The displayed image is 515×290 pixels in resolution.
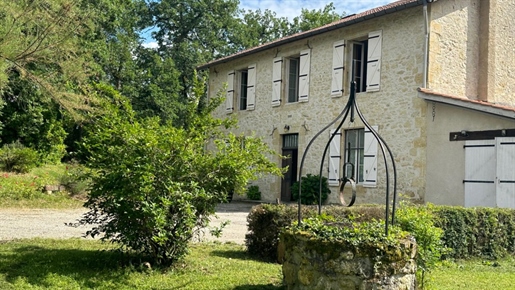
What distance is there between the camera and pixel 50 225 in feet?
31.6

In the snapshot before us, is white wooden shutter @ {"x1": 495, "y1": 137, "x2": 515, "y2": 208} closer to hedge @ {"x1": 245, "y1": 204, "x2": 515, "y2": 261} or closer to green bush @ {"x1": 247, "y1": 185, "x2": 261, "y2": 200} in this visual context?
hedge @ {"x1": 245, "y1": 204, "x2": 515, "y2": 261}

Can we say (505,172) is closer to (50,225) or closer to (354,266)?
(354,266)

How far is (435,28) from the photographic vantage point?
11.8 metres

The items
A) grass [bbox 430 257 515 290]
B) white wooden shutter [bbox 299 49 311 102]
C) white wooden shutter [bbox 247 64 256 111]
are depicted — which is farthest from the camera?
white wooden shutter [bbox 247 64 256 111]

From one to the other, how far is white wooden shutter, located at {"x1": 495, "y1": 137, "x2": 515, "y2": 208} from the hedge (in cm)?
214

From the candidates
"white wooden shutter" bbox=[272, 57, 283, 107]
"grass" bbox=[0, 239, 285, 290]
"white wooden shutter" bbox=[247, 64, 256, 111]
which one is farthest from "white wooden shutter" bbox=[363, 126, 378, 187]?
"grass" bbox=[0, 239, 285, 290]

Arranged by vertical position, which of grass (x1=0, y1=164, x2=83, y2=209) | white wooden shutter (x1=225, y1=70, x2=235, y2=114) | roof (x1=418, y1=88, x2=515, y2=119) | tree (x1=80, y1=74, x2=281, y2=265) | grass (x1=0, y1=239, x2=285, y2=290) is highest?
white wooden shutter (x1=225, y1=70, x2=235, y2=114)

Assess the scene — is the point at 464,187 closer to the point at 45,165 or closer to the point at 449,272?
the point at 449,272

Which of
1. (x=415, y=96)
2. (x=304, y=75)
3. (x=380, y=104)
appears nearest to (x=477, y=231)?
(x=415, y=96)

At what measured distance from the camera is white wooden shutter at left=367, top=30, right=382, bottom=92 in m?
12.7

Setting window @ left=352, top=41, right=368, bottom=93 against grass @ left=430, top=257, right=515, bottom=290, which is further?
window @ left=352, top=41, right=368, bottom=93

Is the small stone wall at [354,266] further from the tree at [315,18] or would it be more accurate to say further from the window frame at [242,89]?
the tree at [315,18]

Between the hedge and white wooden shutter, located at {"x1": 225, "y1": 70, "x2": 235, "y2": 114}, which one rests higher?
white wooden shutter, located at {"x1": 225, "y1": 70, "x2": 235, "y2": 114}

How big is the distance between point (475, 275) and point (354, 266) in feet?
10.0
